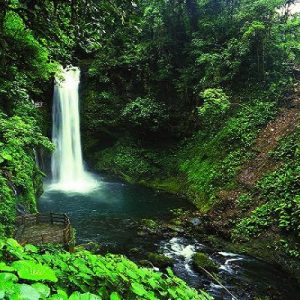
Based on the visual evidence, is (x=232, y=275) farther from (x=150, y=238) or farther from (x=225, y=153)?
(x=225, y=153)

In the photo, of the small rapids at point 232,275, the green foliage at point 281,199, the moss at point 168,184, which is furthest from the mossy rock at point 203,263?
the moss at point 168,184

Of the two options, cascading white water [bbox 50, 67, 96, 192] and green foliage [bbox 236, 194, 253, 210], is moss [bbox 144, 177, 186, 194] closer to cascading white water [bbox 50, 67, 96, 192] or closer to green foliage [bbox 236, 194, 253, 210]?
cascading white water [bbox 50, 67, 96, 192]

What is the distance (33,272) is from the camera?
1691mm

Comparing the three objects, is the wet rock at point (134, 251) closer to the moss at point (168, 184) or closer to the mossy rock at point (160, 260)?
the mossy rock at point (160, 260)

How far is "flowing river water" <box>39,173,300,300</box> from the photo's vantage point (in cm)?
934

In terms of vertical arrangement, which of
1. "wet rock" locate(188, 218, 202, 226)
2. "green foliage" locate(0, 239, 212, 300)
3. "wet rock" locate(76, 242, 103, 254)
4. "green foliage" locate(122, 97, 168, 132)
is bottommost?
"wet rock" locate(76, 242, 103, 254)

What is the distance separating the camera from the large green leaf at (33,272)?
163 cm

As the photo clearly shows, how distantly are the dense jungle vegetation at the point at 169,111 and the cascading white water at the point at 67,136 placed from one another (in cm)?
69

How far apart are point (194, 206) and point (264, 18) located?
37.7 feet

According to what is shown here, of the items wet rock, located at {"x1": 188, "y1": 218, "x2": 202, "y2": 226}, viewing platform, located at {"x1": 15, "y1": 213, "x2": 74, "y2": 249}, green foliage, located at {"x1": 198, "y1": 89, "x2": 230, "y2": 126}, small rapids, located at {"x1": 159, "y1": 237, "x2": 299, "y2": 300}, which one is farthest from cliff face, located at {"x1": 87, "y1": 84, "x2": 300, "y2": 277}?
viewing platform, located at {"x1": 15, "y1": 213, "x2": 74, "y2": 249}

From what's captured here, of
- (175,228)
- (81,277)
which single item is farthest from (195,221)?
(81,277)

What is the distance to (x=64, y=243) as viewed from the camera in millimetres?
9477

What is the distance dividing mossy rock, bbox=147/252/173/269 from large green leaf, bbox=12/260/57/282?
9237 mm

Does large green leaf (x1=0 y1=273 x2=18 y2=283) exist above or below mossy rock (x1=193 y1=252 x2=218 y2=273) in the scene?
above
